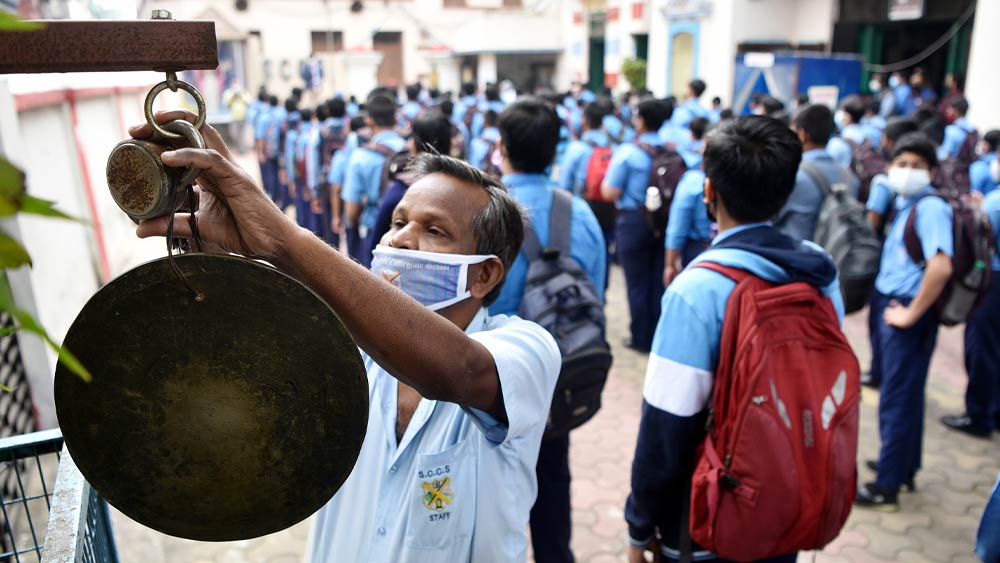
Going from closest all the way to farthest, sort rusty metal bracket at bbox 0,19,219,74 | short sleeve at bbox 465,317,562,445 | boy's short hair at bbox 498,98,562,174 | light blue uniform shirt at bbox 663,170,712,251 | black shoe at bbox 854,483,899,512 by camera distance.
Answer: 1. rusty metal bracket at bbox 0,19,219,74
2. short sleeve at bbox 465,317,562,445
3. boy's short hair at bbox 498,98,562,174
4. black shoe at bbox 854,483,899,512
5. light blue uniform shirt at bbox 663,170,712,251

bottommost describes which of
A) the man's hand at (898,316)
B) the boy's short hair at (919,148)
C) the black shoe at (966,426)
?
the black shoe at (966,426)

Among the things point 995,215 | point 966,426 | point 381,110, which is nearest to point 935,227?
point 995,215

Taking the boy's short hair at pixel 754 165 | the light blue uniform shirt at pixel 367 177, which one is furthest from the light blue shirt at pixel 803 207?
the light blue uniform shirt at pixel 367 177

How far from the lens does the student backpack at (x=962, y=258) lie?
3.30 m

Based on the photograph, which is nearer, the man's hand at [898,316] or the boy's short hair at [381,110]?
the man's hand at [898,316]

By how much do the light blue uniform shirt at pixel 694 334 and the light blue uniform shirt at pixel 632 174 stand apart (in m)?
3.40

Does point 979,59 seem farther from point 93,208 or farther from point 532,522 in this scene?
point 93,208

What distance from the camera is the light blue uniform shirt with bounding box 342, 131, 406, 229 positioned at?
5363mm

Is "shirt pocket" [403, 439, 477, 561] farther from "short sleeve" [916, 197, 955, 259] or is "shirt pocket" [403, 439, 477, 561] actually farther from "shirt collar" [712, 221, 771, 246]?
"short sleeve" [916, 197, 955, 259]

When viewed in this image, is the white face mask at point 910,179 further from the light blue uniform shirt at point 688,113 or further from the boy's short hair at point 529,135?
the light blue uniform shirt at point 688,113

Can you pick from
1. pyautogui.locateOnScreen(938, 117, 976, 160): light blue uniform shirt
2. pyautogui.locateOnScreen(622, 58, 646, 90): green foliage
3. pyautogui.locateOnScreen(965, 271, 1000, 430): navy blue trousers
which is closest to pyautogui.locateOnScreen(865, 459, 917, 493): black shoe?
pyautogui.locateOnScreen(965, 271, 1000, 430): navy blue trousers

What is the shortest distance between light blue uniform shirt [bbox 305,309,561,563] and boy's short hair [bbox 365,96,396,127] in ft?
14.1

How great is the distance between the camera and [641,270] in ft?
18.1

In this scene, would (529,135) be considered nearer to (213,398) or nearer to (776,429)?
(776,429)
